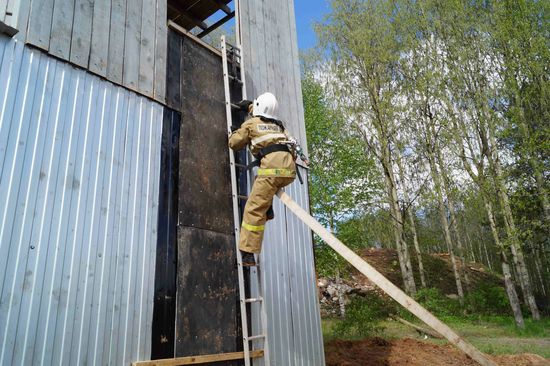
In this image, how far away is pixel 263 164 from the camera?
14.6 ft

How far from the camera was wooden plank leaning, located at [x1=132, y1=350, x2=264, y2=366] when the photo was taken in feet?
12.1

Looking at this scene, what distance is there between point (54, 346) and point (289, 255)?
12.4 feet

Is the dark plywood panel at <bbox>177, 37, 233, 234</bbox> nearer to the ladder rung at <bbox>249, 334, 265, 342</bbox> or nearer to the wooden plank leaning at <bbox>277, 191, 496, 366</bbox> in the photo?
the ladder rung at <bbox>249, 334, 265, 342</bbox>

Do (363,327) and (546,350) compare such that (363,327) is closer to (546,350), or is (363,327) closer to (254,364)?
(546,350)

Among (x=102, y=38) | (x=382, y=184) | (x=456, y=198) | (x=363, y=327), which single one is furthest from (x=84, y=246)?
(x=456, y=198)

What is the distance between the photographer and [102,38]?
13.7 ft

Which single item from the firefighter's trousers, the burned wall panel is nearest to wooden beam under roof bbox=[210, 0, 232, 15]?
Result: the burned wall panel

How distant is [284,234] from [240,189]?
4.10 feet

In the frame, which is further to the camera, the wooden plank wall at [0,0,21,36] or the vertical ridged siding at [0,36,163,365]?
the wooden plank wall at [0,0,21,36]

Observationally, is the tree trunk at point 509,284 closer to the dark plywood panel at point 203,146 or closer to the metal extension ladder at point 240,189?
the metal extension ladder at point 240,189

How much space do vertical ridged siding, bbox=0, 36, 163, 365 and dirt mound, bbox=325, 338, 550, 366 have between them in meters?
6.19

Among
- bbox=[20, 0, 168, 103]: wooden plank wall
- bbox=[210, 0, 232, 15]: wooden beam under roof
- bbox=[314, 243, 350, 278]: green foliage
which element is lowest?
bbox=[314, 243, 350, 278]: green foliage

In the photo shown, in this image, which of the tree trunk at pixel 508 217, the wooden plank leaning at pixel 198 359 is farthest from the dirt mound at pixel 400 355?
the tree trunk at pixel 508 217

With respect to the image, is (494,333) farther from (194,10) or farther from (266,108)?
(194,10)
